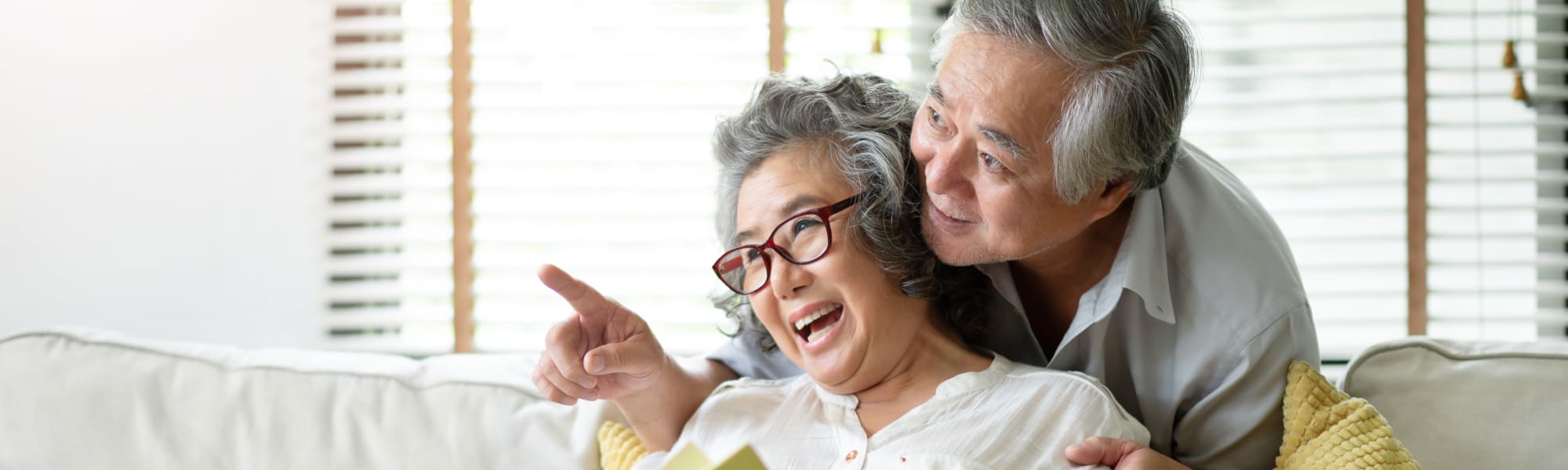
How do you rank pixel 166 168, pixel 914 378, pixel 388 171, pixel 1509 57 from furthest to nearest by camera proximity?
pixel 388 171
pixel 166 168
pixel 1509 57
pixel 914 378

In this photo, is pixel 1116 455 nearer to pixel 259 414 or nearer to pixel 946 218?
pixel 946 218

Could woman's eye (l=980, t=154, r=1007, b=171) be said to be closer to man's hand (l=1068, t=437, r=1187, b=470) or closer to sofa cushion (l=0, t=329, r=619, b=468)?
man's hand (l=1068, t=437, r=1187, b=470)

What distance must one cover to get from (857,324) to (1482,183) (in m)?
2.24

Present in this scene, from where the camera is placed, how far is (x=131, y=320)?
122 inches

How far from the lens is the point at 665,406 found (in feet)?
5.37

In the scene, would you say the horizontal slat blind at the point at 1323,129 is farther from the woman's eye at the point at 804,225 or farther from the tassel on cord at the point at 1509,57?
the woman's eye at the point at 804,225

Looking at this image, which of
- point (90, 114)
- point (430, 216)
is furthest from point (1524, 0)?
point (90, 114)

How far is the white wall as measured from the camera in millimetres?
3006

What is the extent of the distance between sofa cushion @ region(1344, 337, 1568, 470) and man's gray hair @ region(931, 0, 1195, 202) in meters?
0.57

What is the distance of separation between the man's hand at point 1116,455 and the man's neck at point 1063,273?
31cm

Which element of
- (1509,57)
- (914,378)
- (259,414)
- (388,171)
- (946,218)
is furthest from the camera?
(388,171)

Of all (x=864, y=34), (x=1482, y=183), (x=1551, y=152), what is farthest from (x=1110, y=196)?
(x=1551, y=152)

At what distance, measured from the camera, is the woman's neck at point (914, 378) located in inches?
61.1

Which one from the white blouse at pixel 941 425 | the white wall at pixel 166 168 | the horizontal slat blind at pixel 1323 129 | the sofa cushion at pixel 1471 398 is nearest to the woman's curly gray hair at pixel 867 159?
the white blouse at pixel 941 425
